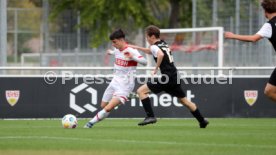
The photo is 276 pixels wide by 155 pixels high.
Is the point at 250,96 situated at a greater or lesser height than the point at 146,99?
lesser

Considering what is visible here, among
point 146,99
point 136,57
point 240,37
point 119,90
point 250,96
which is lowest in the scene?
point 250,96

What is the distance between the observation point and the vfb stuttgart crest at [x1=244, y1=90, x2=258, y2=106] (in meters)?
23.1

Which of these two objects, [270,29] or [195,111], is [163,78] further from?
[270,29]

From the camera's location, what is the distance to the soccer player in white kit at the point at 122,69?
17984 mm

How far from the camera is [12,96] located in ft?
74.2

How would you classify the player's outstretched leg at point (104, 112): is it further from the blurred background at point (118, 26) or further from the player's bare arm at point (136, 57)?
the blurred background at point (118, 26)

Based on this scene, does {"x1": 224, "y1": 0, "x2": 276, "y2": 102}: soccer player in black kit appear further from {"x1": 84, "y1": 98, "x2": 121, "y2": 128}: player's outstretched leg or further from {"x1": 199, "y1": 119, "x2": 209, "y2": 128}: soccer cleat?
{"x1": 84, "y1": 98, "x2": 121, "y2": 128}: player's outstretched leg

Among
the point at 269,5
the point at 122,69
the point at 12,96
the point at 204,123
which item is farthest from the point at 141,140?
the point at 12,96

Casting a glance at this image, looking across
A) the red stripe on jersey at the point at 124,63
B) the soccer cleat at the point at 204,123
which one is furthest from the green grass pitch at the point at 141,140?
the red stripe on jersey at the point at 124,63

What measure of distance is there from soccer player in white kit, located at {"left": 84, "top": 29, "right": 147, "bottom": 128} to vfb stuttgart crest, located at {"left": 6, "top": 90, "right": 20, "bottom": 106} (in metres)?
4.72

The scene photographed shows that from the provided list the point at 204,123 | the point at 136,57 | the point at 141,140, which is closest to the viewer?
the point at 141,140

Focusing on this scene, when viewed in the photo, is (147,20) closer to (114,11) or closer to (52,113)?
(114,11)

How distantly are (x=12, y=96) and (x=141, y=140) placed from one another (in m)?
8.57

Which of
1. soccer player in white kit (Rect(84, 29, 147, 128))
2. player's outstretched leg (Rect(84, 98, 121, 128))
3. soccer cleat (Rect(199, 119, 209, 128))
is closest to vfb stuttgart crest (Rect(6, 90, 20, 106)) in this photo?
soccer player in white kit (Rect(84, 29, 147, 128))
